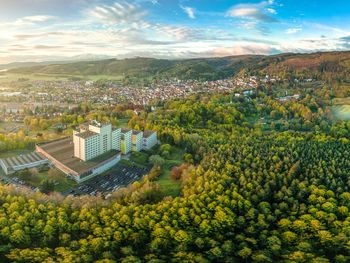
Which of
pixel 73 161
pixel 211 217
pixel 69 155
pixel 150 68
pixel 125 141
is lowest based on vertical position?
pixel 211 217

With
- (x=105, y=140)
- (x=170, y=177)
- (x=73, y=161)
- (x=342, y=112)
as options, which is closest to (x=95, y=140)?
(x=105, y=140)

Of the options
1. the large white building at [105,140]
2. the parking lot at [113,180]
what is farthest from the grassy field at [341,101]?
the parking lot at [113,180]

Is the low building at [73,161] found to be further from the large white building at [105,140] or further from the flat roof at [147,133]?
the flat roof at [147,133]

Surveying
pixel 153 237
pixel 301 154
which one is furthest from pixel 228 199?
pixel 301 154

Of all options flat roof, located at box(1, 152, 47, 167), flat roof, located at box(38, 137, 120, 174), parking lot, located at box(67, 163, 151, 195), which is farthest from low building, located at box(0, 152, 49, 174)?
parking lot, located at box(67, 163, 151, 195)

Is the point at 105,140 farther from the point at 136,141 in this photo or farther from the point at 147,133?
the point at 147,133

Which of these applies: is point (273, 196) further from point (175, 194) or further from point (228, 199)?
point (175, 194)

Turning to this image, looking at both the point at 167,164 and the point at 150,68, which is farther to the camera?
the point at 150,68
